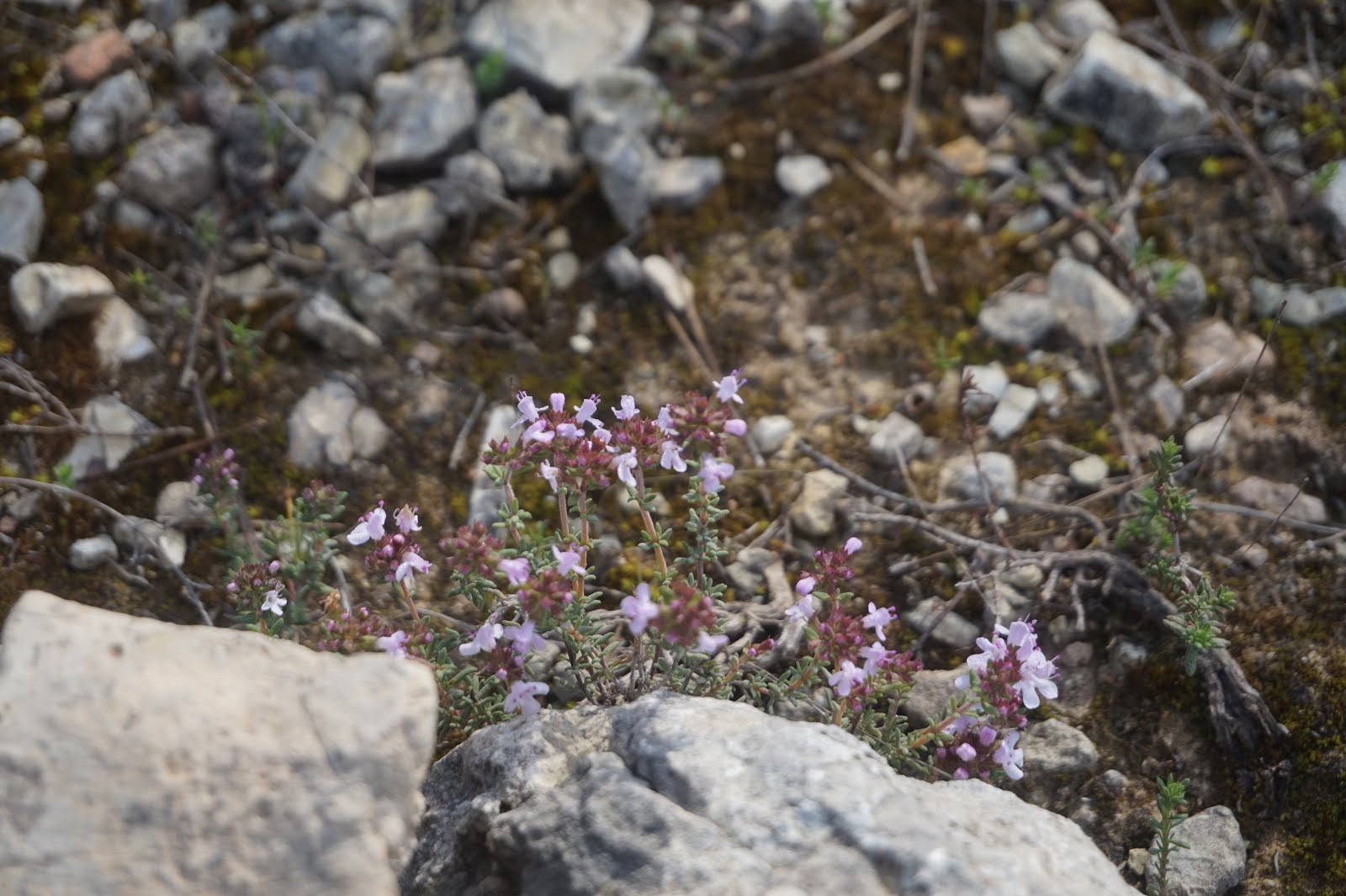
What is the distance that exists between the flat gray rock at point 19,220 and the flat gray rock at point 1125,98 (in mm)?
5319

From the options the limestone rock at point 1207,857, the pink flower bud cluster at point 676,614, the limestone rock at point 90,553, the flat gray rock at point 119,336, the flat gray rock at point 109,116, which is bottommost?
the limestone rock at point 1207,857

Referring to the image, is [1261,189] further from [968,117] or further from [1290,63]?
[968,117]

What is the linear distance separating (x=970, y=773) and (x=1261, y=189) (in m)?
3.69

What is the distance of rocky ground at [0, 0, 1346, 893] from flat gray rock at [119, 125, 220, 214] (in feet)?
0.06

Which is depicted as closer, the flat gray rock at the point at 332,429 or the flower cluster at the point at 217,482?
the flower cluster at the point at 217,482

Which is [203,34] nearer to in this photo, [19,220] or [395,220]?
[19,220]

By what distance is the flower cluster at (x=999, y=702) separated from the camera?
12.1ft

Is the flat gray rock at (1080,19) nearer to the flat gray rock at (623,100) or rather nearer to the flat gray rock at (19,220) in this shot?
the flat gray rock at (623,100)

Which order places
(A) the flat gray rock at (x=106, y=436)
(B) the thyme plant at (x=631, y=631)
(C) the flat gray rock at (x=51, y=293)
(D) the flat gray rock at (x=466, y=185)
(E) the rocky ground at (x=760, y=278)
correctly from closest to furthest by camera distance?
(B) the thyme plant at (x=631, y=631), (E) the rocky ground at (x=760, y=278), (A) the flat gray rock at (x=106, y=436), (C) the flat gray rock at (x=51, y=293), (D) the flat gray rock at (x=466, y=185)

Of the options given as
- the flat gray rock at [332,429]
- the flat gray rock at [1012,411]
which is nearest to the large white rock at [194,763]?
the flat gray rock at [332,429]

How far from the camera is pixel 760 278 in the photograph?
18.1 ft

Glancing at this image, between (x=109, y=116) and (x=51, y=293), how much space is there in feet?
3.67

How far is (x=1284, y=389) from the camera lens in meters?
5.02

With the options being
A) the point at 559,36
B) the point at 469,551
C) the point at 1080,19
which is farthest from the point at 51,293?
the point at 1080,19
